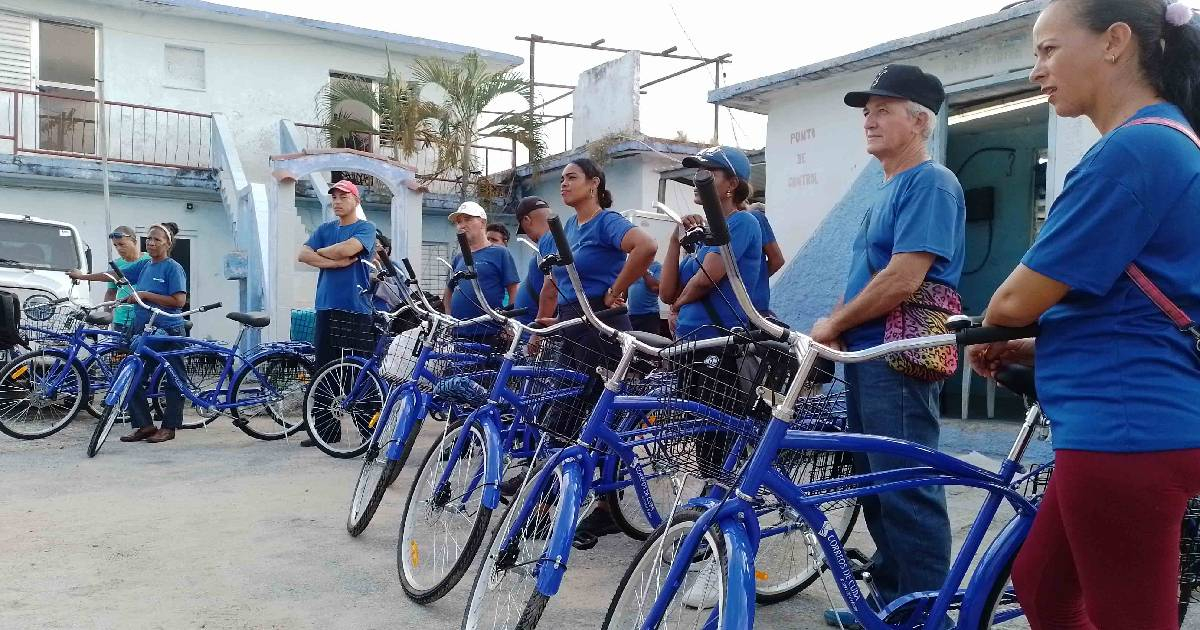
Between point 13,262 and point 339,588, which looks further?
point 13,262

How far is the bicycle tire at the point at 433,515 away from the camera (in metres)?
3.41

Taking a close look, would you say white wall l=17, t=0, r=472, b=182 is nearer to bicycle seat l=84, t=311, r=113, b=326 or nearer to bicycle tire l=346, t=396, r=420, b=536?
bicycle seat l=84, t=311, r=113, b=326

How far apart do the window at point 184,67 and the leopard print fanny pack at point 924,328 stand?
49.7ft

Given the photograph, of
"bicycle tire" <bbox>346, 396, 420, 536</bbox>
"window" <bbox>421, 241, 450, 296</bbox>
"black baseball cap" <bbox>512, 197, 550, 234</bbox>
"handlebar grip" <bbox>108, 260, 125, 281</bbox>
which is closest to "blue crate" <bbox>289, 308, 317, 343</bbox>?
"handlebar grip" <bbox>108, 260, 125, 281</bbox>

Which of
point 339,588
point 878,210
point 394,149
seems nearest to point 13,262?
point 394,149

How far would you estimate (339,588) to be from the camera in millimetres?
3719

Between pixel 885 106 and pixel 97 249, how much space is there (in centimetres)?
1400

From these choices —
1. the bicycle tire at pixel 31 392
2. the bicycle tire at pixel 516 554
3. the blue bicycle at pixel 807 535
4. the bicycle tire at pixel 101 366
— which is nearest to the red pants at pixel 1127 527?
the blue bicycle at pixel 807 535

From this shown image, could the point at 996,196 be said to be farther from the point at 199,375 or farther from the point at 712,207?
the point at 712,207

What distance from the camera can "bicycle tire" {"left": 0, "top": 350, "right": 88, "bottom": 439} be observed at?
23.0ft

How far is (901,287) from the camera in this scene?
→ 2.66m

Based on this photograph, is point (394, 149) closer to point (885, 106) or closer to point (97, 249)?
point (97, 249)

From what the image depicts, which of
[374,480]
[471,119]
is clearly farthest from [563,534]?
[471,119]

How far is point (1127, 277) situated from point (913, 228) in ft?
3.44
